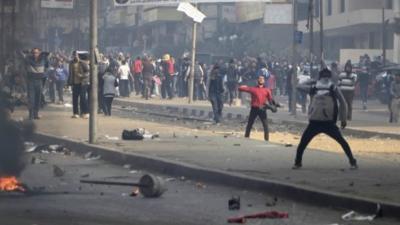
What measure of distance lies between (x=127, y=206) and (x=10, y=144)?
2456 millimetres

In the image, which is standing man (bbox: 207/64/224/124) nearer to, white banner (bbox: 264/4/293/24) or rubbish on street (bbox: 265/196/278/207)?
white banner (bbox: 264/4/293/24)

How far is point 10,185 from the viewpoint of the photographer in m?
11.9

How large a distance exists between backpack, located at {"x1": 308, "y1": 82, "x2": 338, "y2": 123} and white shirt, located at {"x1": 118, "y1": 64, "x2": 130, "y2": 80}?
26.5 metres

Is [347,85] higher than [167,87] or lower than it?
higher

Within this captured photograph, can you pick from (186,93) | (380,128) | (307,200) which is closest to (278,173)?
(307,200)

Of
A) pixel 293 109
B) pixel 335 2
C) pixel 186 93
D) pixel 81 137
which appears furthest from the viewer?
pixel 335 2

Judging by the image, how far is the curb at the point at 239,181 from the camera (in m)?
11.1

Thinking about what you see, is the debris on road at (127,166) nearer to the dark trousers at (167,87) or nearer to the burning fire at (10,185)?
the burning fire at (10,185)

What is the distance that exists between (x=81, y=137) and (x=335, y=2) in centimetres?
5217

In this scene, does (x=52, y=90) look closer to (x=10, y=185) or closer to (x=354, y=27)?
(x=10, y=185)

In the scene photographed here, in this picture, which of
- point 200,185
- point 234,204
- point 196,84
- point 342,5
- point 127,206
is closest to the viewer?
point 127,206

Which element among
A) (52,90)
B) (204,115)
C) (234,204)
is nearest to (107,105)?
(204,115)

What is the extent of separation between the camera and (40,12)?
55.0 feet

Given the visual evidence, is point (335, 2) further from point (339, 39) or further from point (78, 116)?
point (78, 116)
